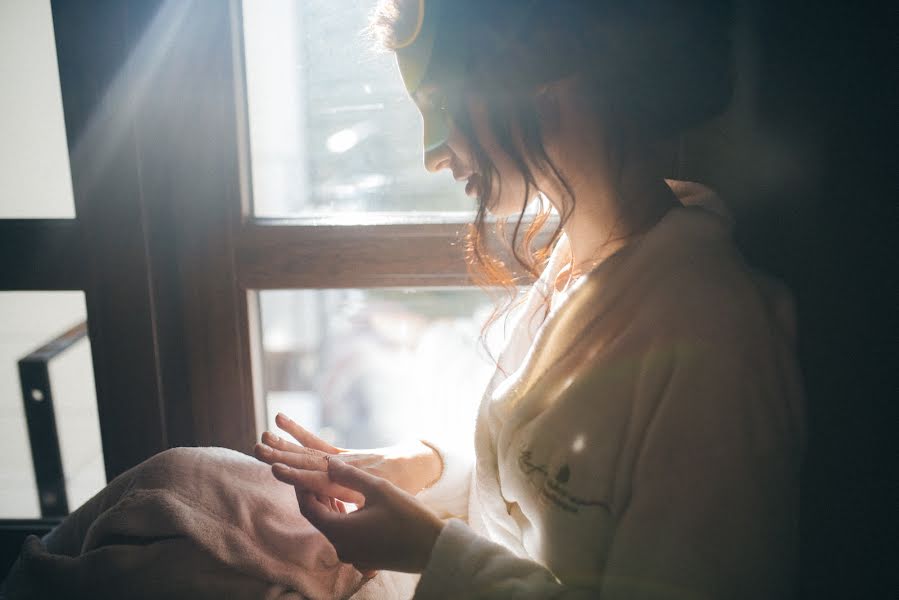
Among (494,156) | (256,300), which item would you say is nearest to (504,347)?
(494,156)

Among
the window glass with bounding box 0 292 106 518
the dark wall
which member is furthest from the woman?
the window glass with bounding box 0 292 106 518

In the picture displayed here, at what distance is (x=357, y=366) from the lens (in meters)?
1.16

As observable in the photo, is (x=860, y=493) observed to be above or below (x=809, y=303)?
below

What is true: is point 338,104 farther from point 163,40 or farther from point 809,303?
point 809,303

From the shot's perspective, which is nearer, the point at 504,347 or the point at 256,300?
the point at 504,347

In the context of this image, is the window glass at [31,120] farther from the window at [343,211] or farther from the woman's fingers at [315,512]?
the woman's fingers at [315,512]

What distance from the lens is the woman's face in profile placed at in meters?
0.62

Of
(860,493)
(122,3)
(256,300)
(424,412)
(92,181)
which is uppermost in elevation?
(122,3)

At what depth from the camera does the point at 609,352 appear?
0.57 metres

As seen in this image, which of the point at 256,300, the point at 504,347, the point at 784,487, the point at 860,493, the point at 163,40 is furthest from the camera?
the point at 256,300

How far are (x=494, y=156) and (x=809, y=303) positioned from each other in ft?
1.28

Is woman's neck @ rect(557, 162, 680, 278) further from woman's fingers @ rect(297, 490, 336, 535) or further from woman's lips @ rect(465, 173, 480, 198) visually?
woman's fingers @ rect(297, 490, 336, 535)

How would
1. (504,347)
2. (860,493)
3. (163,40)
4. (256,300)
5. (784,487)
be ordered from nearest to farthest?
1. (784,487)
2. (860,493)
3. (504,347)
4. (163,40)
5. (256,300)

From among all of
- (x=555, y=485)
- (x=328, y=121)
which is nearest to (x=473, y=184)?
(x=555, y=485)
